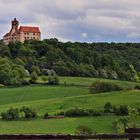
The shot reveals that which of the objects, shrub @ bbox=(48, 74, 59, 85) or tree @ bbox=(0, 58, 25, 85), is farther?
tree @ bbox=(0, 58, 25, 85)

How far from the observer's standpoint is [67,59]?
146 metres

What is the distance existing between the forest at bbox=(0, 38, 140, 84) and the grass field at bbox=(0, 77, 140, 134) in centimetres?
1673

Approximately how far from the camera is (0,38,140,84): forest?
127 meters

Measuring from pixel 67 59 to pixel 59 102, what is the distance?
6358cm

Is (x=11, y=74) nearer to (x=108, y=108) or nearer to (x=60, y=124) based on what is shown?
(x=108, y=108)

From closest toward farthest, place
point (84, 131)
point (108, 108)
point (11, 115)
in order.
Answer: point (84, 131), point (11, 115), point (108, 108)

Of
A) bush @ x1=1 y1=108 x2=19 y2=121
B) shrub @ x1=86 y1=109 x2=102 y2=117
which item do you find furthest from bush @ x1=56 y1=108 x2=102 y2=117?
bush @ x1=1 y1=108 x2=19 y2=121

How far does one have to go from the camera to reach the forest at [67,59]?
417 feet

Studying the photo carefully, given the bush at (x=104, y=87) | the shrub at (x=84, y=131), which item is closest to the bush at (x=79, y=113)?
the bush at (x=104, y=87)

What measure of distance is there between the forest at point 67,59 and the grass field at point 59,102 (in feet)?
54.9

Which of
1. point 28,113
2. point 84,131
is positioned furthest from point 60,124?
point 84,131

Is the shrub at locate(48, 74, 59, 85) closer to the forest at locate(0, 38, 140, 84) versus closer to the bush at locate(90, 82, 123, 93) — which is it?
the forest at locate(0, 38, 140, 84)

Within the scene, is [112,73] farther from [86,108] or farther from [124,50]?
[86,108]

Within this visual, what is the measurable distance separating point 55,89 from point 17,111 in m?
29.5
